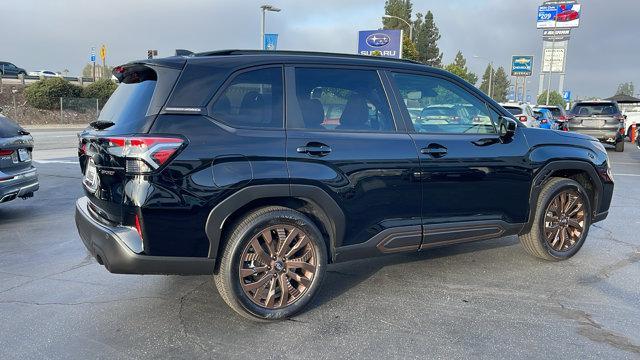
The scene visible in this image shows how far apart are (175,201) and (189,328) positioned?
0.95 meters

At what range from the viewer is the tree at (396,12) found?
57906 mm

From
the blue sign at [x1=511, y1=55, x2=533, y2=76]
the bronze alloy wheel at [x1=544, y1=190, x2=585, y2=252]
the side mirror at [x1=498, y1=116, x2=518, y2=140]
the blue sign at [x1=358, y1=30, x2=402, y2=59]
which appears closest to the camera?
the side mirror at [x1=498, y1=116, x2=518, y2=140]

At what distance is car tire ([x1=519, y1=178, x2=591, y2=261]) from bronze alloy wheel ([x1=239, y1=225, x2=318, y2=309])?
245cm

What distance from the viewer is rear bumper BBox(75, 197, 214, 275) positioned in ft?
10.6

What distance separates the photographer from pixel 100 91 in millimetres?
37500

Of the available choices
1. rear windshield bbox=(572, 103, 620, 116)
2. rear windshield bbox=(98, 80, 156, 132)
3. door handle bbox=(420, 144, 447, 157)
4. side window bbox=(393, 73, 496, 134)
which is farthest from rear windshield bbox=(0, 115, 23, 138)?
rear windshield bbox=(572, 103, 620, 116)

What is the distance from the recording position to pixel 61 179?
9.79 meters

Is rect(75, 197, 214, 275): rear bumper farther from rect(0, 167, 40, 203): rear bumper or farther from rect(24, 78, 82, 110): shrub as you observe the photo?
rect(24, 78, 82, 110): shrub

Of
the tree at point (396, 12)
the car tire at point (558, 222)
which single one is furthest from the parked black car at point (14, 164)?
the tree at point (396, 12)

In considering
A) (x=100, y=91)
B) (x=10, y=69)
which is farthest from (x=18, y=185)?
(x=10, y=69)

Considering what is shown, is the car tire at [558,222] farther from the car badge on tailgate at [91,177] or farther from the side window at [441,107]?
the car badge on tailgate at [91,177]

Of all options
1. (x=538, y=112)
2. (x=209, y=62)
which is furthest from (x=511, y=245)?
(x=538, y=112)

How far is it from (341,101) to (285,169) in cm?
80

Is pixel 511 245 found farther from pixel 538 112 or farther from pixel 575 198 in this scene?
pixel 538 112
